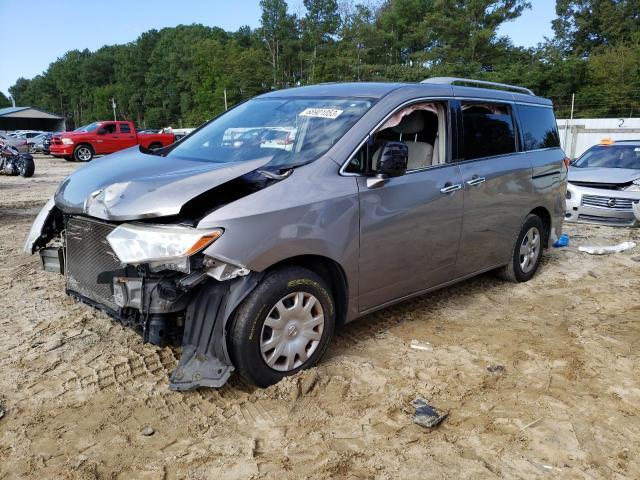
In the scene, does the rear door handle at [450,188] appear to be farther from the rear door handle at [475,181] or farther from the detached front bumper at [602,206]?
the detached front bumper at [602,206]

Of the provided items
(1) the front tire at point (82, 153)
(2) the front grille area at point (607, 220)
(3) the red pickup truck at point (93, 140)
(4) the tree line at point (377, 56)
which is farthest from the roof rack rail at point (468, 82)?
(4) the tree line at point (377, 56)

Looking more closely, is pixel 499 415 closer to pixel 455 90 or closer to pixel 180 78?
pixel 455 90

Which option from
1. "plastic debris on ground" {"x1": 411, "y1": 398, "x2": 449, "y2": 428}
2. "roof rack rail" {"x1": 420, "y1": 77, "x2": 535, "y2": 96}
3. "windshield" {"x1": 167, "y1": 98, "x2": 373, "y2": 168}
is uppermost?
"roof rack rail" {"x1": 420, "y1": 77, "x2": 535, "y2": 96}

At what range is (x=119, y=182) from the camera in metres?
3.27

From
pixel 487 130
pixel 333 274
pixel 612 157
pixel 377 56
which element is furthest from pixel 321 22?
pixel 333 274

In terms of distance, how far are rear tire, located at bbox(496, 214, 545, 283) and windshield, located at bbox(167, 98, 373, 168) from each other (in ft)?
8.13

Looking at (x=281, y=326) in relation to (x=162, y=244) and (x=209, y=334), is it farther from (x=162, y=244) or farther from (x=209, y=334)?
(x=162, y=244)

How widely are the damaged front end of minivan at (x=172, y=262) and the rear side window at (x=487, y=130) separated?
6.68ft

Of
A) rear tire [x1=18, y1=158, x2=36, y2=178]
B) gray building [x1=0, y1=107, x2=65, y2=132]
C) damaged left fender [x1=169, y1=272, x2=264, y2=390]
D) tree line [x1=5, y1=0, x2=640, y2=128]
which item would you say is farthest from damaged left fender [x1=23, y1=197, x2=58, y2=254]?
gray building [x1=0, y1=107, x2=65, y2=132]

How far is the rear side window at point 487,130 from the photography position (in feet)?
15.0

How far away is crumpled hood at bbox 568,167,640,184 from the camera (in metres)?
9.03

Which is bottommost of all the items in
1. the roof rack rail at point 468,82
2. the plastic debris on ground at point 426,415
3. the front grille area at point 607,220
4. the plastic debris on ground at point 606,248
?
the plastic debris on ground at point 426,415

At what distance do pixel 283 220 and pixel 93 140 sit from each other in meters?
23.8

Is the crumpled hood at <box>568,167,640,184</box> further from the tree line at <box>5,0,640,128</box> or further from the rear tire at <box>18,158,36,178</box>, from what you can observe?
the tree line at <box>5,0,640,128</box>
